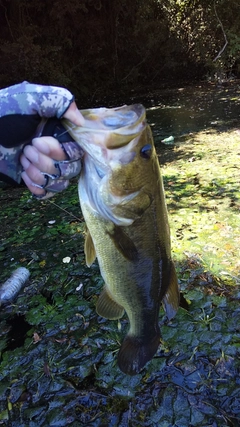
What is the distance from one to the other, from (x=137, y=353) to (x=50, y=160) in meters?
1.06

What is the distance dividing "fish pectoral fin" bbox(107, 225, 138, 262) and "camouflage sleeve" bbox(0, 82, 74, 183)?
53 centimetres

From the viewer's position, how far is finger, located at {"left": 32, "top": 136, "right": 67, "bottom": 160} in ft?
5.03

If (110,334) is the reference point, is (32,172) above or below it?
above

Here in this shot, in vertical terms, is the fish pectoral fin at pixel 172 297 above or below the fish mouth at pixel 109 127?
below

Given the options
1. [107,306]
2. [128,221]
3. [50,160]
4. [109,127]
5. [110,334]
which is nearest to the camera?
[109,127]

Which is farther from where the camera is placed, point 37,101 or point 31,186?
point 31,186

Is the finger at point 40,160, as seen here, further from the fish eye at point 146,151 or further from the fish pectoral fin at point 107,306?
the fish pectoral fin at point 107,306

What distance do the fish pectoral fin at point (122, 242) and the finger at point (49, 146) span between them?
398 millimetres

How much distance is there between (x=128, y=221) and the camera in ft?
5.54

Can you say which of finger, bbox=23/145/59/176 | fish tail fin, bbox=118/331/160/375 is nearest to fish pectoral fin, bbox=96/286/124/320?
fish tail fin, bbox=118/331/160/375

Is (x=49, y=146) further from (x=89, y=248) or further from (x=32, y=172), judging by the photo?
(x=89, y=248)

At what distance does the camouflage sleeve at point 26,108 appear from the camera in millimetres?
1514

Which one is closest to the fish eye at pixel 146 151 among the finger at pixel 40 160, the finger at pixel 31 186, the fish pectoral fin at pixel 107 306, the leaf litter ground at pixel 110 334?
the finger at pixel 40 160

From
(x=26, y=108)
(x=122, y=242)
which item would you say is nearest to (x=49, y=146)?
(x=26, y=108)
